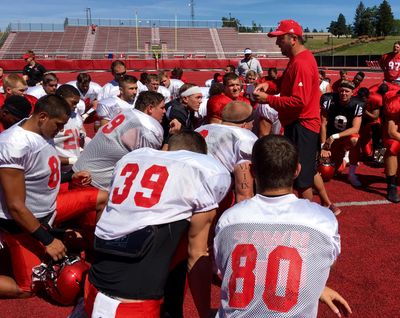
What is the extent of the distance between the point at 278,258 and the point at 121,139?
8.50ft

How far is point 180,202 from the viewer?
2418 mm

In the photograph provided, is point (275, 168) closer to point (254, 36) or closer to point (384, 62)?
point (384, 62)

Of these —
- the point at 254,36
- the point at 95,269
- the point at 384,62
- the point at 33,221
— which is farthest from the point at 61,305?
the point at 254,36

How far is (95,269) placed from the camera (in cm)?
247

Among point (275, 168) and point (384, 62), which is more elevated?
point (384, 62)

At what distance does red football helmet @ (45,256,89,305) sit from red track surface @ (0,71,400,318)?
0.16 metres

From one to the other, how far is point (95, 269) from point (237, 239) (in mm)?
892

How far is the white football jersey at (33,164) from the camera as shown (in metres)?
3.38

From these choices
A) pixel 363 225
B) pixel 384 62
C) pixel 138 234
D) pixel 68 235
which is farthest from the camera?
pixel 384 62

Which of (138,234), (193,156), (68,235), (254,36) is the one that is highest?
(254,36)

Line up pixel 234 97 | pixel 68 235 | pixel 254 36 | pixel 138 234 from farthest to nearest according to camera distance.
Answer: pixel 254 36 < pixel 234 97 < pixel 68 235 < pixel 138 234

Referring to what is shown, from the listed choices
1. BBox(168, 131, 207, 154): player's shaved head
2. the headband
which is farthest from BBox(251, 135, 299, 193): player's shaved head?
the headband

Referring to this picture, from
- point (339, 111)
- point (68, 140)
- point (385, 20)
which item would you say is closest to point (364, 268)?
point (339, 111)

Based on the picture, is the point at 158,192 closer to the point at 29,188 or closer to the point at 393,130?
the point at 29,188
